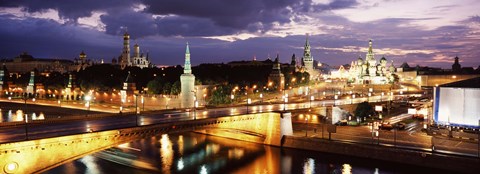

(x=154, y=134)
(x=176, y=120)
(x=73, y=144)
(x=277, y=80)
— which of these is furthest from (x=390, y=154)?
(x=277, y=80)

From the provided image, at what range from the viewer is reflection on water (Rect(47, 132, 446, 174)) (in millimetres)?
39312

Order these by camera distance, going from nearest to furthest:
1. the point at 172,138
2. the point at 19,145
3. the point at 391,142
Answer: the point at 19,145 < the point at 391,142 < the point at 172,138

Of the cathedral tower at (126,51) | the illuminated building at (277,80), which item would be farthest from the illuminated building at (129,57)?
the illuminated building at (277,80)

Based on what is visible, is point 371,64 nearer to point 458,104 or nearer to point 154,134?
point 458,104

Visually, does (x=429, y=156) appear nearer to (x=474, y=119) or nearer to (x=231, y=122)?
(x=474, y=119)

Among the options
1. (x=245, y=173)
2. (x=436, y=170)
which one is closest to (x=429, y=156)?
(x=436, y=170)

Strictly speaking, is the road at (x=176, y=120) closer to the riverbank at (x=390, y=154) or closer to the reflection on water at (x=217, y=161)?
the riverbank at (x=390, y=154)

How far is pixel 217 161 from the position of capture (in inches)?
1731

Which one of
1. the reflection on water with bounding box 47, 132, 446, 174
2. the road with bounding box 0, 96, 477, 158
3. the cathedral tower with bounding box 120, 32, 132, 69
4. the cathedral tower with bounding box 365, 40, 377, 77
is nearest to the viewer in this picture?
the road with bounding box 0, 96, 477, 158

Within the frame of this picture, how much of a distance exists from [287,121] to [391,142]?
11.7m

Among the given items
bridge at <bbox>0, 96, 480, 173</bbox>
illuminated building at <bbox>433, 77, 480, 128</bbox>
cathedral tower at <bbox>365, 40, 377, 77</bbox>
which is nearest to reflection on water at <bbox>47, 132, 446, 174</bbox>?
bridge at <bbox>0, 96, 480, 173</bbox>

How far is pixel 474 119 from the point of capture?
44594mm

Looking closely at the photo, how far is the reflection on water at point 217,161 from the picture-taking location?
129ft

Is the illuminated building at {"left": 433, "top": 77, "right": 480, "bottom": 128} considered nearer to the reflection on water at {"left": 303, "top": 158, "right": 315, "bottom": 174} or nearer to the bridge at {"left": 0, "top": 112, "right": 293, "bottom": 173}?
the reflection on water at {"left": 303, "top": 158, "right": 315, "bottom": 174}
